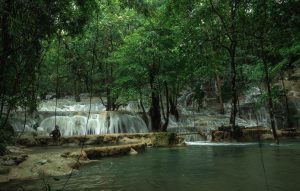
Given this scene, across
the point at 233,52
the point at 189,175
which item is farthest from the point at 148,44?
the point at 189,175

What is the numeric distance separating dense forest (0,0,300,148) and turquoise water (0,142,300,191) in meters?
1.62

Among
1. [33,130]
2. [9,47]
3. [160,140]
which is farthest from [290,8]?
[33,130]

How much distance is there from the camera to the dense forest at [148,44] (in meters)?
7.30

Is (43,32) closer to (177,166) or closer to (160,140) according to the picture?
(177,166)

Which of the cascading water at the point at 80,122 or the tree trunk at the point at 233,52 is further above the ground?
the tree trunk at the point at 233,52

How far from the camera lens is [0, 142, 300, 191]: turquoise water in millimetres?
8062

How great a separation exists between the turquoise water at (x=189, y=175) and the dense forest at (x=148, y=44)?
162 centimetres

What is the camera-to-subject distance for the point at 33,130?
69.8 feet

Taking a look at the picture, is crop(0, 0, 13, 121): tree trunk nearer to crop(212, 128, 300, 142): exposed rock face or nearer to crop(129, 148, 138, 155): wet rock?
crop(129, 148, 138, 155): wet rock

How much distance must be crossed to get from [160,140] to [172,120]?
28.8ft

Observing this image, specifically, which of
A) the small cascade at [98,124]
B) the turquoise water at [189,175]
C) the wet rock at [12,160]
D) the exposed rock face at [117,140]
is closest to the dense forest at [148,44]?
the wet rock at [12,160]

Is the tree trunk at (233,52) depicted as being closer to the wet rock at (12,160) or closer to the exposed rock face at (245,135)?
the exposed rock face at (245,135)

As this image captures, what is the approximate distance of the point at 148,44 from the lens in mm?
22266

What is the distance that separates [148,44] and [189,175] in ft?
45.1
